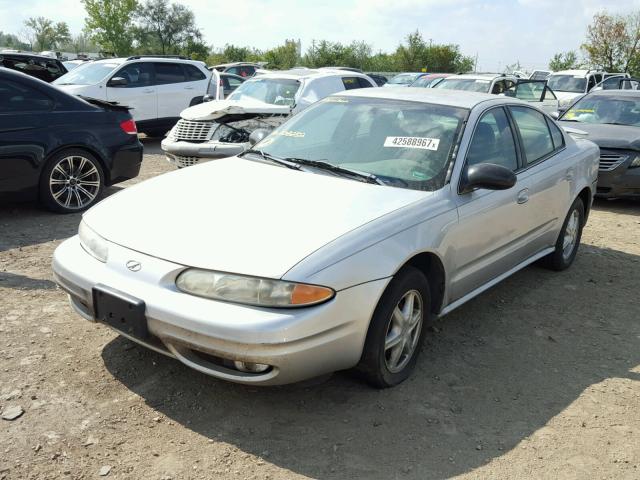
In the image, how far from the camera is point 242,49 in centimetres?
5638

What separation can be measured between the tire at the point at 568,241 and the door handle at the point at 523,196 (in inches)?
41.1

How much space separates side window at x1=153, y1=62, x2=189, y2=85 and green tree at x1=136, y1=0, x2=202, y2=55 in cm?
4592

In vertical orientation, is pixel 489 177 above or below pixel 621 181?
above

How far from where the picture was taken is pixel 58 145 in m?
6.46

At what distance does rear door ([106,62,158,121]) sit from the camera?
11.9 m

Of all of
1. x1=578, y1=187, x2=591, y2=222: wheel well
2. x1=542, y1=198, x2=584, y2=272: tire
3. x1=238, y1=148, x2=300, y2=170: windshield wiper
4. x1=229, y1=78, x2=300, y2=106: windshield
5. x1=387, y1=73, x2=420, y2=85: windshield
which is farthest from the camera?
x1=387, y1=73, x2=420, y2=85: windshield

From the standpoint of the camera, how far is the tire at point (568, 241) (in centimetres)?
540

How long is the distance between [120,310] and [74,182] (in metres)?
4.24

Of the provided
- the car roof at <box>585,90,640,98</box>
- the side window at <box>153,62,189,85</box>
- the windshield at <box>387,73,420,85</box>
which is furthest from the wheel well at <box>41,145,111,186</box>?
the windshield at <box>387,73,420,85</box>

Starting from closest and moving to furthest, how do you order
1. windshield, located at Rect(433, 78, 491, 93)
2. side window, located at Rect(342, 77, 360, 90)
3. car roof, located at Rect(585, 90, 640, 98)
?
car roof, located at Rect(585, 90, 640, 98), side window, located at Rect(342, 77, 360, 90), windshield, located at Rect(433, 78, 491, 93)

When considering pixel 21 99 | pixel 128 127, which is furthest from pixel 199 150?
pixel 21 99

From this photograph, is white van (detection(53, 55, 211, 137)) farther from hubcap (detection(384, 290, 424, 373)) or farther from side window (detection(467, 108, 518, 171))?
hubcap (detection(384, 290, 424, 373))

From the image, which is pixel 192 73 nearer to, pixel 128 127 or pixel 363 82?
pixel 363 82

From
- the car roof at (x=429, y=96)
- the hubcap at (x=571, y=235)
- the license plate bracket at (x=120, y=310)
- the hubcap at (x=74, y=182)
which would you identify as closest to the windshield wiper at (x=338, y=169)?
the car roof at (x=429, y=96)
